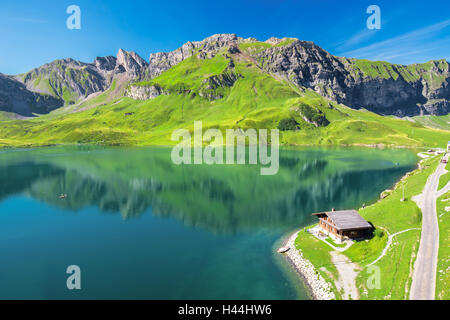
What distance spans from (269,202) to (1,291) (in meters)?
67.0

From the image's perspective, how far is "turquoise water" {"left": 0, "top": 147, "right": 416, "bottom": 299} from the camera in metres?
38.2

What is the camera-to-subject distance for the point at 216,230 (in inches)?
2426

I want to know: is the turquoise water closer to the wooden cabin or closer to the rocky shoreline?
the rocky shoreline

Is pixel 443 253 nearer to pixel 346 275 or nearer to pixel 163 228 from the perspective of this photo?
pixel 346 275

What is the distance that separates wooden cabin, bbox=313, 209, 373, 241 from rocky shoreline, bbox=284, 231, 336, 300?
8.75m

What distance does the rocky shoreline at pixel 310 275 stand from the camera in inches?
1321

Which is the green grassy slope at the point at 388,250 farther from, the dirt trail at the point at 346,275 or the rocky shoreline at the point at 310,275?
the rocky shoreline at the point at 310,275

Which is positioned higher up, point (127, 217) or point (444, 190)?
point (444, 190)

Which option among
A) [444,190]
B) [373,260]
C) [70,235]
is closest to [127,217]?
[70,235]

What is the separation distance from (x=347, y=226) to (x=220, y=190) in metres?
58.0

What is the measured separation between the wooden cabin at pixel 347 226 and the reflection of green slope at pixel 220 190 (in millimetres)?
13852

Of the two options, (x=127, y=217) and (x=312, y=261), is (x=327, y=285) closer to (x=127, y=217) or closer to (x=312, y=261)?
(x=312, y=261)

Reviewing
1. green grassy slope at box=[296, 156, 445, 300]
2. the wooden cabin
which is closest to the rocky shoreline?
green grassy slope at box=[296, 156, 445, 300]
